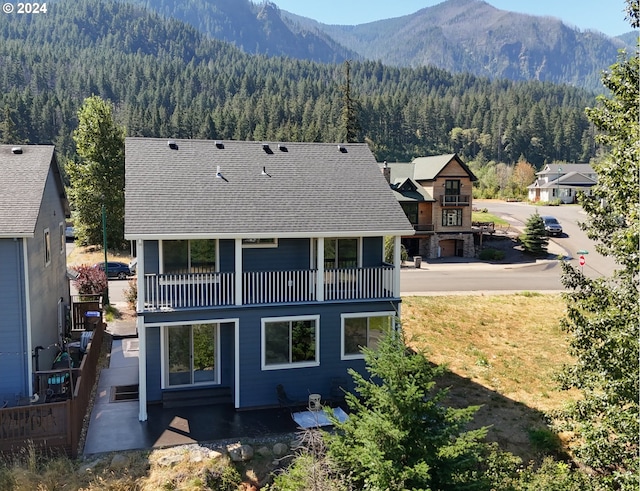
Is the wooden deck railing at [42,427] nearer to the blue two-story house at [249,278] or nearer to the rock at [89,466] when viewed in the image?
the rock at [89,466]

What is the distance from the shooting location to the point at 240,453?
13.7m

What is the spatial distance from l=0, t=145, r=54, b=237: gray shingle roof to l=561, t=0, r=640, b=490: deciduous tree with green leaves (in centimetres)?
1400

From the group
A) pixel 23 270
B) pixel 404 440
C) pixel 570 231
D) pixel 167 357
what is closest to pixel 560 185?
pixel 570 231

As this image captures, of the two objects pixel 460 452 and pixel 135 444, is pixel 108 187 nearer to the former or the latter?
pixel 135 444

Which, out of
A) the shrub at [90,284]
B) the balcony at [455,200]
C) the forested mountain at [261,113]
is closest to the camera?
the shrub at [90,284]

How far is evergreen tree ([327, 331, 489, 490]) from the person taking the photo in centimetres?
997

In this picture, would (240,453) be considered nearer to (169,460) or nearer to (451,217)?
(169,460)

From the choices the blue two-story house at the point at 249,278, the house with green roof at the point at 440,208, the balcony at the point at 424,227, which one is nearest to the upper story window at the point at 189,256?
the blue two-story house at the point at 249,278

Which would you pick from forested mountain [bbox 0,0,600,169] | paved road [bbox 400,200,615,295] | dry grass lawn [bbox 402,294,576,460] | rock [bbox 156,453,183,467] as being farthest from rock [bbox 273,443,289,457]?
forested mountain [bbox 0,0,600,169]

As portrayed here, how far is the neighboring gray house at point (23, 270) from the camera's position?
14664 mm

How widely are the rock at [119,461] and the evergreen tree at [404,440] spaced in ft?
18.2

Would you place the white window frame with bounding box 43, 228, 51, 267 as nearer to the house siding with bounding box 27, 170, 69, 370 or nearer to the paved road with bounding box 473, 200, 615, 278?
the house siding with bounding box 27, 170, 69, 370

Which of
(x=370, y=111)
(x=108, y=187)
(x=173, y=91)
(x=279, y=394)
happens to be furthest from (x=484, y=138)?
(x=279, y=394)

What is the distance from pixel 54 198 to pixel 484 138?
421ft
